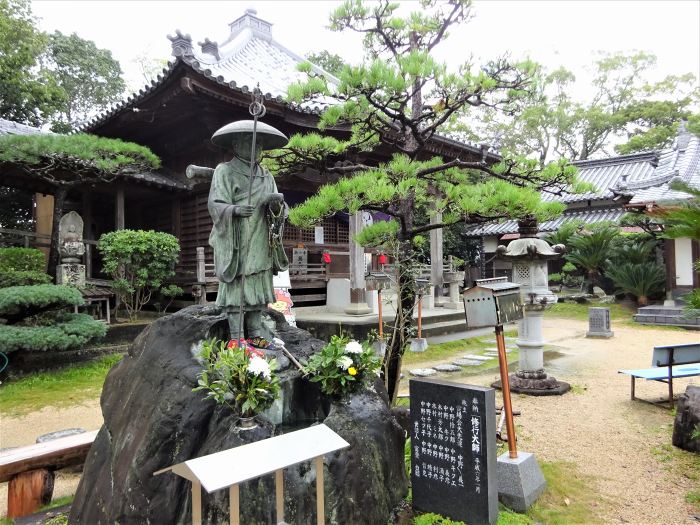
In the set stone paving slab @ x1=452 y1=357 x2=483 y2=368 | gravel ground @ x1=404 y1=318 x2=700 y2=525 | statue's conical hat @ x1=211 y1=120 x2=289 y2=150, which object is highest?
statue's conical hat @ x1=211 y1=120 x2=289 y2=150

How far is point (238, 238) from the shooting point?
13.1ft

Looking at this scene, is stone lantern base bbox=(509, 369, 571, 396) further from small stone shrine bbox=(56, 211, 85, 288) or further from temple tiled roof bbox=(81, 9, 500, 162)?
small stone shrine bbox=(56, 211, 85, 288)

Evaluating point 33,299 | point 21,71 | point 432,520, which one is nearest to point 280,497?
point 432,520

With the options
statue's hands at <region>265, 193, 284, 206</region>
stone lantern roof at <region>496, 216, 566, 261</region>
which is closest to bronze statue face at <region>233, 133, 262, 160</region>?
statue's hands at <region>265, 193, 284, 206</region>

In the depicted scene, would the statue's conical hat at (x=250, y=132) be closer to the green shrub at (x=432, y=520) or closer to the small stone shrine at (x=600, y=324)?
the green shrub at (x=432, y=520)

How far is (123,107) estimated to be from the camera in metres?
10.8

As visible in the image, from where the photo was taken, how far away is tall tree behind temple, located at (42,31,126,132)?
20188mm

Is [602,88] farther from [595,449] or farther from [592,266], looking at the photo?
[595,449]

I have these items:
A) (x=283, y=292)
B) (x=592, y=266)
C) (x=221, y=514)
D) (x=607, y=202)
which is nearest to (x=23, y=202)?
(x=283, y=292)

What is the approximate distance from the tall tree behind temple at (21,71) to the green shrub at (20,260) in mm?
7305

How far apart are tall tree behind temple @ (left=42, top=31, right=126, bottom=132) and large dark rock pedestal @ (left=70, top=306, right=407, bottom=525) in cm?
2020

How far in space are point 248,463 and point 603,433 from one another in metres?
5.16

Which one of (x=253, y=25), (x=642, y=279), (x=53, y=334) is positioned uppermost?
(x=253, y=25)

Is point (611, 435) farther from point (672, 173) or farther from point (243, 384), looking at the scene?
point (672, 173)
